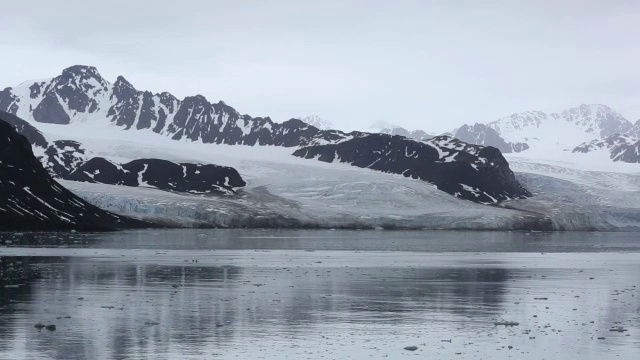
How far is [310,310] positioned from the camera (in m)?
32.4

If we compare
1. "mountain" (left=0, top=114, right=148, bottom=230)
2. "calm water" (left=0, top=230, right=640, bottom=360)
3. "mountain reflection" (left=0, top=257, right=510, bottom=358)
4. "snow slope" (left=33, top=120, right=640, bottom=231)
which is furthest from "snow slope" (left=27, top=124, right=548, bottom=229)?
"mountain reflection" (left=0, top=257, right=510, bottom=358)

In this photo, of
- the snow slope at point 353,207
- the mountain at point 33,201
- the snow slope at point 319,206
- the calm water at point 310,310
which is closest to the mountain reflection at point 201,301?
the calm water at point 310,310

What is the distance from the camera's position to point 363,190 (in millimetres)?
172500

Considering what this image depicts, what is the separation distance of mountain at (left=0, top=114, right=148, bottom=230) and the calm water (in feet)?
197

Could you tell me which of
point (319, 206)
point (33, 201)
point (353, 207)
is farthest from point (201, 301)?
point (353, 207)

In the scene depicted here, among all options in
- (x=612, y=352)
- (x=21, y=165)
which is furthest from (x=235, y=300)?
(x=21, y=165)

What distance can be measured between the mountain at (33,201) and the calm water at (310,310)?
197 feet

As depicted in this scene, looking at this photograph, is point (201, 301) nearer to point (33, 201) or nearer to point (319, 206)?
point (33, 201)

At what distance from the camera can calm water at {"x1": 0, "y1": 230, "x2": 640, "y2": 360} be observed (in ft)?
79.7

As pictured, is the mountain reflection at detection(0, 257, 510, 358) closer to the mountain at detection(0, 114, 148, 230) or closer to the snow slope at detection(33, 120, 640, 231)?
the mountain at detection(0, 114, 148, 230)

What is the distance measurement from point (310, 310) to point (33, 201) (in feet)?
319

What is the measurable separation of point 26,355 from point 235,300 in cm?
1323

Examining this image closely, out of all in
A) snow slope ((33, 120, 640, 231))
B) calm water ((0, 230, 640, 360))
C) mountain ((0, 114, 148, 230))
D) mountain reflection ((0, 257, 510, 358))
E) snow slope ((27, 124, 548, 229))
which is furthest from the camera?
snow slope ((33, 120, 640, 231))

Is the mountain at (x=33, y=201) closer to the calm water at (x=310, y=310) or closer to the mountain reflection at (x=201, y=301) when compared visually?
the calm water at (x=310, y=310)
